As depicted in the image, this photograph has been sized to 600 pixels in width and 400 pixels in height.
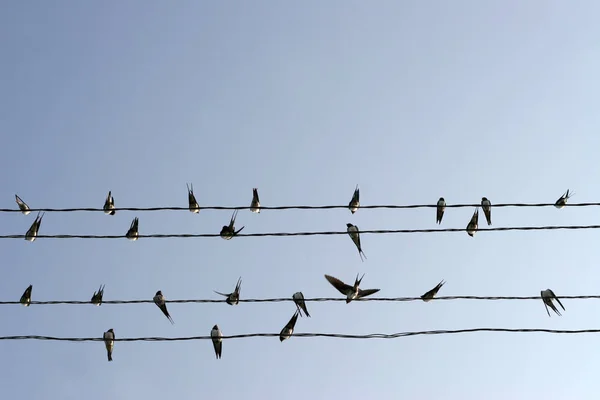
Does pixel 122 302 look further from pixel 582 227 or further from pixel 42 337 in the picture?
pixel 582 227

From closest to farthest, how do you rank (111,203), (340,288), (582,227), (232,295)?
(582,227)
(232,295)
(340,288)
(111,203)

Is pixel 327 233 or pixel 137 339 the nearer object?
pixel 137 339

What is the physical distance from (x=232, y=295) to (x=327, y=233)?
5.51ft

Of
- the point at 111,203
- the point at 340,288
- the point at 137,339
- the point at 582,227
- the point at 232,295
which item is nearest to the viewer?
the point at 137,339

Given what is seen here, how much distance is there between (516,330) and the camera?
6.65 m

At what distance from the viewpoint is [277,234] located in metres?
6.96

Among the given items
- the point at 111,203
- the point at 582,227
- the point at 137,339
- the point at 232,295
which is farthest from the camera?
the point at 111,203

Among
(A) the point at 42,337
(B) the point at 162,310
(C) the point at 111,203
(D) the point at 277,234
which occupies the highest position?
(C) the point at 111,203

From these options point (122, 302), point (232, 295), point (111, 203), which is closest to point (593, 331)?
point (232, 295)

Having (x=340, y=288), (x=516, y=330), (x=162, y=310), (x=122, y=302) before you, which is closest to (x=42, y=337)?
(x=122, y=302)

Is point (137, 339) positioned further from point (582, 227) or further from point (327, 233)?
point (582, 227)

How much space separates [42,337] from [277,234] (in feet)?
7.63

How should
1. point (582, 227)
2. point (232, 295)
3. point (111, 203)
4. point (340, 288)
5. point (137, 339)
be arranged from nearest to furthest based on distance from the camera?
point (137, 339)
point (582, 227)
point (232, 295)
point (340, 288)
point (111, 203)

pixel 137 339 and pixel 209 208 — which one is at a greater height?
pixel 209 208
